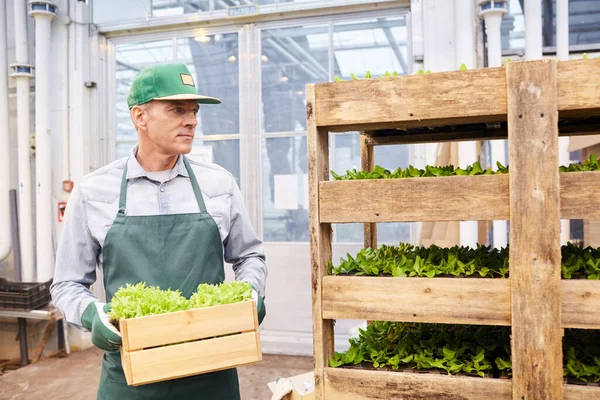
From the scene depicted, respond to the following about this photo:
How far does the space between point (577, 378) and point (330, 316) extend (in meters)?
0.73

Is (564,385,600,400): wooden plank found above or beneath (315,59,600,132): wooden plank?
beneath

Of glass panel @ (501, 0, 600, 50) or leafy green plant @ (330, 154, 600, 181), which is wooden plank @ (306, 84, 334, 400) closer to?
leafy green plant @ (330, 154, 600, 181)

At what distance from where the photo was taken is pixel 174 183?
6.43 ft

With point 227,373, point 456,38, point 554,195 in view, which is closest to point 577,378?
point 554,195

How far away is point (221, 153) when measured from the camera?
5.41 metres

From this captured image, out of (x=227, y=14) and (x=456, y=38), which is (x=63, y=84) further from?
(x=456, y=38)

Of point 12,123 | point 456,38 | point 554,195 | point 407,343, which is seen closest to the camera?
point 554,195

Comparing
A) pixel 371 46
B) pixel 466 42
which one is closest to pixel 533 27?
pixel 466 42

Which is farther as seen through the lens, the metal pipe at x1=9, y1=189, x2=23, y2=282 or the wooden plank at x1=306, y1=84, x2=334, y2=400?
the metal pipe at x1=9, y1=189, x2=23, y2=282

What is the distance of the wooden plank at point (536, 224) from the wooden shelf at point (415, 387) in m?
0.06

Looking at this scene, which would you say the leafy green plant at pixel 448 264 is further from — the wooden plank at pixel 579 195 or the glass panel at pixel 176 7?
the glass panel at pixel 176 7

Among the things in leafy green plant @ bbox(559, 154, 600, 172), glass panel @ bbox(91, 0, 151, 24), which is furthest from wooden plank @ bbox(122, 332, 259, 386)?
glass panel @ bbox(91, 0, 151, 24)

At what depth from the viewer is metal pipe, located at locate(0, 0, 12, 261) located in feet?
16.9

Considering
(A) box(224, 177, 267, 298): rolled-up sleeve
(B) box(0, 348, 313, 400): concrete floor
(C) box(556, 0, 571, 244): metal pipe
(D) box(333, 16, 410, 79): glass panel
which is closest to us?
(A) box(224, 177, 267, 298): rolled-up sleeve
